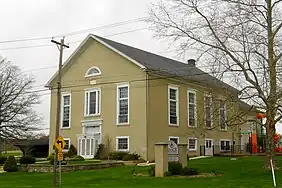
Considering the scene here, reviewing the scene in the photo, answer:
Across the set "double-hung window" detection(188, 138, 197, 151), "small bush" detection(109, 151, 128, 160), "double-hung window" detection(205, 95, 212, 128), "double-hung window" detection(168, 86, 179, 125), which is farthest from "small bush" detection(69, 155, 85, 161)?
"double-hung window" detection(205, 95, 212, 128)

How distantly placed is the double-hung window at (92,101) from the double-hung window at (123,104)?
8.32 feet

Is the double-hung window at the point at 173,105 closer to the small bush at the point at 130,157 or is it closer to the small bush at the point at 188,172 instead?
the small bush at the point at 130,157

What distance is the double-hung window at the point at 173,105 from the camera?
41.2m

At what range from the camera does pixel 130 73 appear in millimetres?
40125

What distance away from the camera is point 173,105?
4191 cm

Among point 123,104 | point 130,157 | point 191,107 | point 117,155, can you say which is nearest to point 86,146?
point 117,155

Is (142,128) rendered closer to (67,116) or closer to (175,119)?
(175,119)

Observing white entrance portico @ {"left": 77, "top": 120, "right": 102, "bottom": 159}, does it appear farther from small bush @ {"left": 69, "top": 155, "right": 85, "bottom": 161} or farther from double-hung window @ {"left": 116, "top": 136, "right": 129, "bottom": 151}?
double-hung window @ {"left": 116, "top": 136, "right": 129, "bottom": 151}

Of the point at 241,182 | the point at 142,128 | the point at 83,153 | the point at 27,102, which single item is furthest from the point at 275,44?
the point at 27,102

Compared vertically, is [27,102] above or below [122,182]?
above

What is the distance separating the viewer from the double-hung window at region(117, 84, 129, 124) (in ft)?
131

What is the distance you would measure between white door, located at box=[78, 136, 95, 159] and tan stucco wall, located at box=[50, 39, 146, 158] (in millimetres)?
1004

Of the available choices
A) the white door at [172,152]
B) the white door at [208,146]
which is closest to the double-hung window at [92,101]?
the white door at [208,146]

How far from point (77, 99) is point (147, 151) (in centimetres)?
1049
